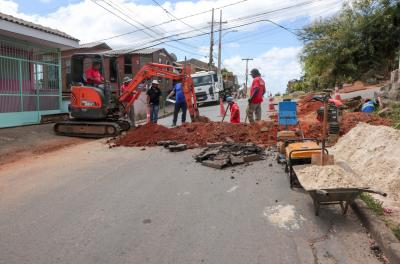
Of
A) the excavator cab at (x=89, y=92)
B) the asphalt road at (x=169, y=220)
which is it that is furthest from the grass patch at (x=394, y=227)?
the excavator cab at (x=89, y=92)

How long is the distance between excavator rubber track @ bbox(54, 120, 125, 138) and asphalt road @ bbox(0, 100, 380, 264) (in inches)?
209

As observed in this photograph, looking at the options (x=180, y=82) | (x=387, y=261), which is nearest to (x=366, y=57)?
(x=180, y=82)

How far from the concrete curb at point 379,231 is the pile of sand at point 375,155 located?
16.7 inches

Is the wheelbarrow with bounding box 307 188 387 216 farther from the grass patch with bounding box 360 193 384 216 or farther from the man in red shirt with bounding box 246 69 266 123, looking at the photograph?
the man in red shirt with bounding box 246 69 266 123

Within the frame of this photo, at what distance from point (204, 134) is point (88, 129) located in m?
4.40

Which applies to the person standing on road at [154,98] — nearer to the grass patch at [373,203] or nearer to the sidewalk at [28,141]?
the sidewalk at [28,141]

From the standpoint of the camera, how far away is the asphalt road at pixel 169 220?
14.7 ft

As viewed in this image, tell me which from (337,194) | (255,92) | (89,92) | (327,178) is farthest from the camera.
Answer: (89,92)

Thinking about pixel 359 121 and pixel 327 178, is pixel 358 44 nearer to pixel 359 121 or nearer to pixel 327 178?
pixel 359 121

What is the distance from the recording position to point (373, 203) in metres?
5.67

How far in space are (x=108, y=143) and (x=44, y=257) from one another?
8.30m

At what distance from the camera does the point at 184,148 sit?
36.6 ft

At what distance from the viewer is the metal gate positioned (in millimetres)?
14688

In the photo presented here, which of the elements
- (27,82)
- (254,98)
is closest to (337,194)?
(254,98)
